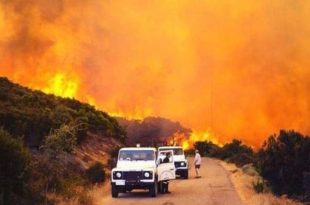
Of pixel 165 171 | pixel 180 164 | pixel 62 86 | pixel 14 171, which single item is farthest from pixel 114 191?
pixel 62 86

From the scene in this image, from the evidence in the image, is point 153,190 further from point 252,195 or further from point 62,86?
point 62,86

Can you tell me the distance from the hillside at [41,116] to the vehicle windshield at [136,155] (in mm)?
9331

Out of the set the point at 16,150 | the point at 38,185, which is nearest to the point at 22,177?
the point at 16,150

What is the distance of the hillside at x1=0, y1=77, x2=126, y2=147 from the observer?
3834 centimetres

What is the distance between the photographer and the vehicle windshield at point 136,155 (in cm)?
2941

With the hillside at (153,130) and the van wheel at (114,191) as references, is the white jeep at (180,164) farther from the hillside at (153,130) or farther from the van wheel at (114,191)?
the hillside at (153,130)

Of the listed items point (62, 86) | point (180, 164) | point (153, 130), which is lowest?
point (180, 164)

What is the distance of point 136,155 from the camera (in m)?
29.6

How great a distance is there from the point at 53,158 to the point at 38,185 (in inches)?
138

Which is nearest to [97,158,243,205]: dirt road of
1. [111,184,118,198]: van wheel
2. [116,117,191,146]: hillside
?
[111,184,118,198]: van wheel

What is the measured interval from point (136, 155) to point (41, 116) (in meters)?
14.1

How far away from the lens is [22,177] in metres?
19.5

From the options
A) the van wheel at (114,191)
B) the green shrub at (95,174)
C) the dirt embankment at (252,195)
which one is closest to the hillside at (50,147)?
the green shrub at (95,174)

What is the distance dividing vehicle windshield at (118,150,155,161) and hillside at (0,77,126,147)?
9331 millimetres
